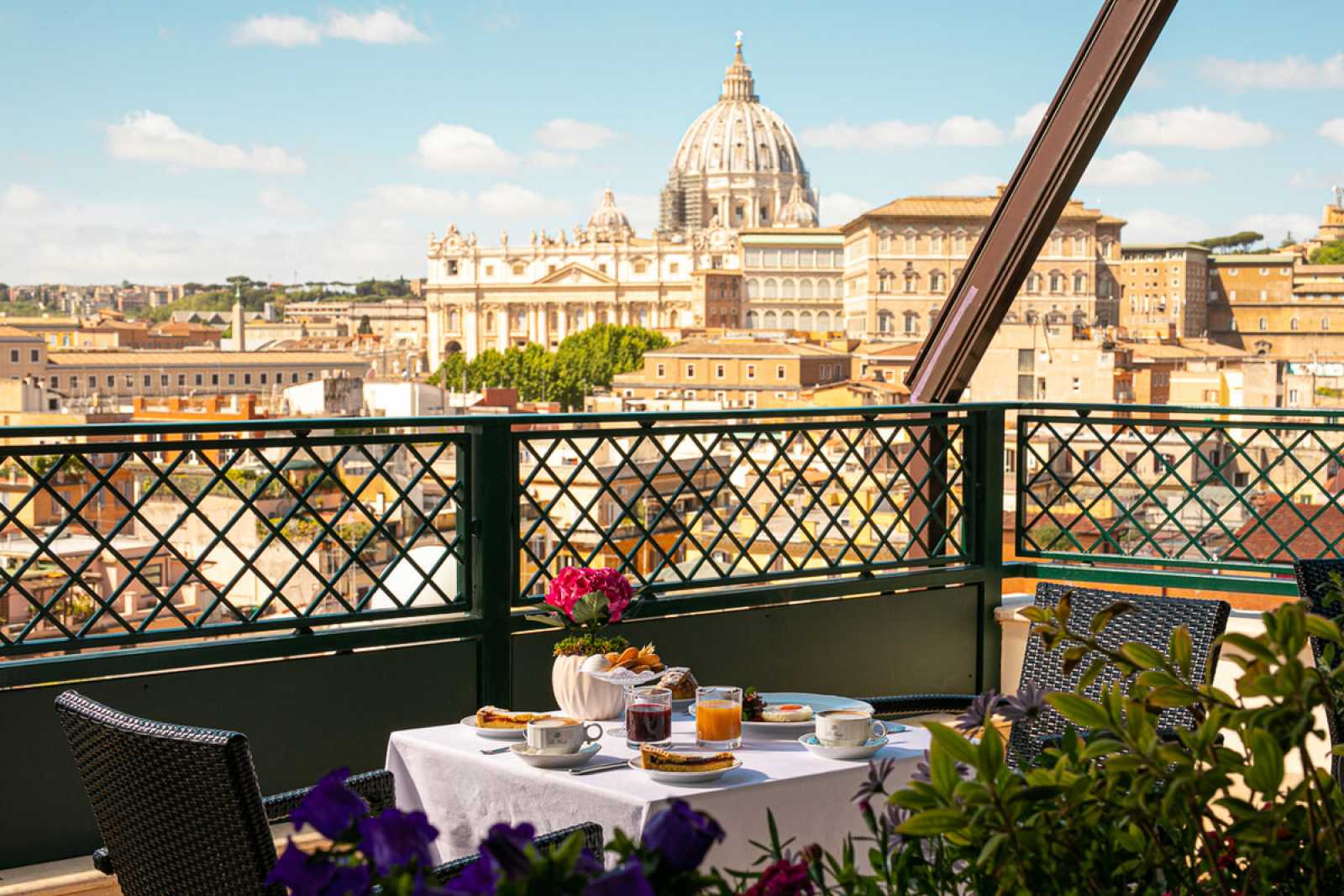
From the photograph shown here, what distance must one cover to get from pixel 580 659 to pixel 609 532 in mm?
1176

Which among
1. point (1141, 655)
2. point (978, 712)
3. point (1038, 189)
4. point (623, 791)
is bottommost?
point (623, 791)

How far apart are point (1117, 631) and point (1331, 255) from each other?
7763 cm

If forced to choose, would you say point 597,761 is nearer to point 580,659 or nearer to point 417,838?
point 580,659

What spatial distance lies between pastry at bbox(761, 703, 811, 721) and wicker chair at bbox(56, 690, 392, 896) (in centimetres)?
80

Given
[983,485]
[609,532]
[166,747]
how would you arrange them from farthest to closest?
[983,485] → [609,532] → [166,747]

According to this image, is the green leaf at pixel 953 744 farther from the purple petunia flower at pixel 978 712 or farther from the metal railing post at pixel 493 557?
the metal railing post at pixel 493 557

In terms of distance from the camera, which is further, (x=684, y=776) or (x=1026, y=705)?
(x=684, y=776)

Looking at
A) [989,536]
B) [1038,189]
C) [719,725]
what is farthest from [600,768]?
[1038,189]

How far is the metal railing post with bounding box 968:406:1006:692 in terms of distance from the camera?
387 centimetres

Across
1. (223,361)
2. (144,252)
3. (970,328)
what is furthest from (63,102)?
(970,328)

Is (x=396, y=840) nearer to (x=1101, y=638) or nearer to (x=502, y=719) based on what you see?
(x=502, y=719)

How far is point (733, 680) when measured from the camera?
3.46 metres

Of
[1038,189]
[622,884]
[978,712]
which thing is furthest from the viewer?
[1038,189]

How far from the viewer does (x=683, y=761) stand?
75.8 inches
